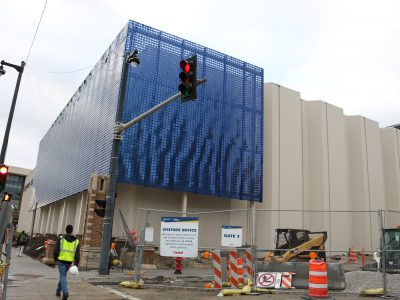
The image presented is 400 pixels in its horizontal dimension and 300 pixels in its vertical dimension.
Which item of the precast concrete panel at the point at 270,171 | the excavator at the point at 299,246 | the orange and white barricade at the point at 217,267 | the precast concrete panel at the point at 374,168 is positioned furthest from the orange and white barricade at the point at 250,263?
the precast concrete panel at the point at 374,168

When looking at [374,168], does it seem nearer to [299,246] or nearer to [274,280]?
[299,246]

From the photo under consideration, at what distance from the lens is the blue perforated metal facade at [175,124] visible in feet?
93.2

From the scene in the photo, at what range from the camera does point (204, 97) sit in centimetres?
3194

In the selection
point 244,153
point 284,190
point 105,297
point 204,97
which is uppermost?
point 204,97

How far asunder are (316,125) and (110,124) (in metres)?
21.6

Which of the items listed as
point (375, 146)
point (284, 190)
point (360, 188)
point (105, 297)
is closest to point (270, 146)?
point (284, 190)

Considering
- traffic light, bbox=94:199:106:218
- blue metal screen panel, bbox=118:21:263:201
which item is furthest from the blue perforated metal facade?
traffic light, bbox=94:199:106:218

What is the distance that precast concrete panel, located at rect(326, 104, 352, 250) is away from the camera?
39.2m

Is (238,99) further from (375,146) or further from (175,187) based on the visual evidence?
(375,146)

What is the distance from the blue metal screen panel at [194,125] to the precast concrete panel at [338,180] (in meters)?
10.2

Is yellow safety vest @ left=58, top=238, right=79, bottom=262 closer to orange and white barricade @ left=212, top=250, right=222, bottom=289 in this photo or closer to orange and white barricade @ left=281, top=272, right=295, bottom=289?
orange and white barricade @ left=212, top=250, right=222, bottom=289

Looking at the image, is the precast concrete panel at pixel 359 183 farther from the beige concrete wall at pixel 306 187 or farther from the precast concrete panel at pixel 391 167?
the precast concrete panel at pixel 391 167

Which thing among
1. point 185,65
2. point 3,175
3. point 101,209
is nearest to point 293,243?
point 101,209

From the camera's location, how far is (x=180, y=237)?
509 inches
